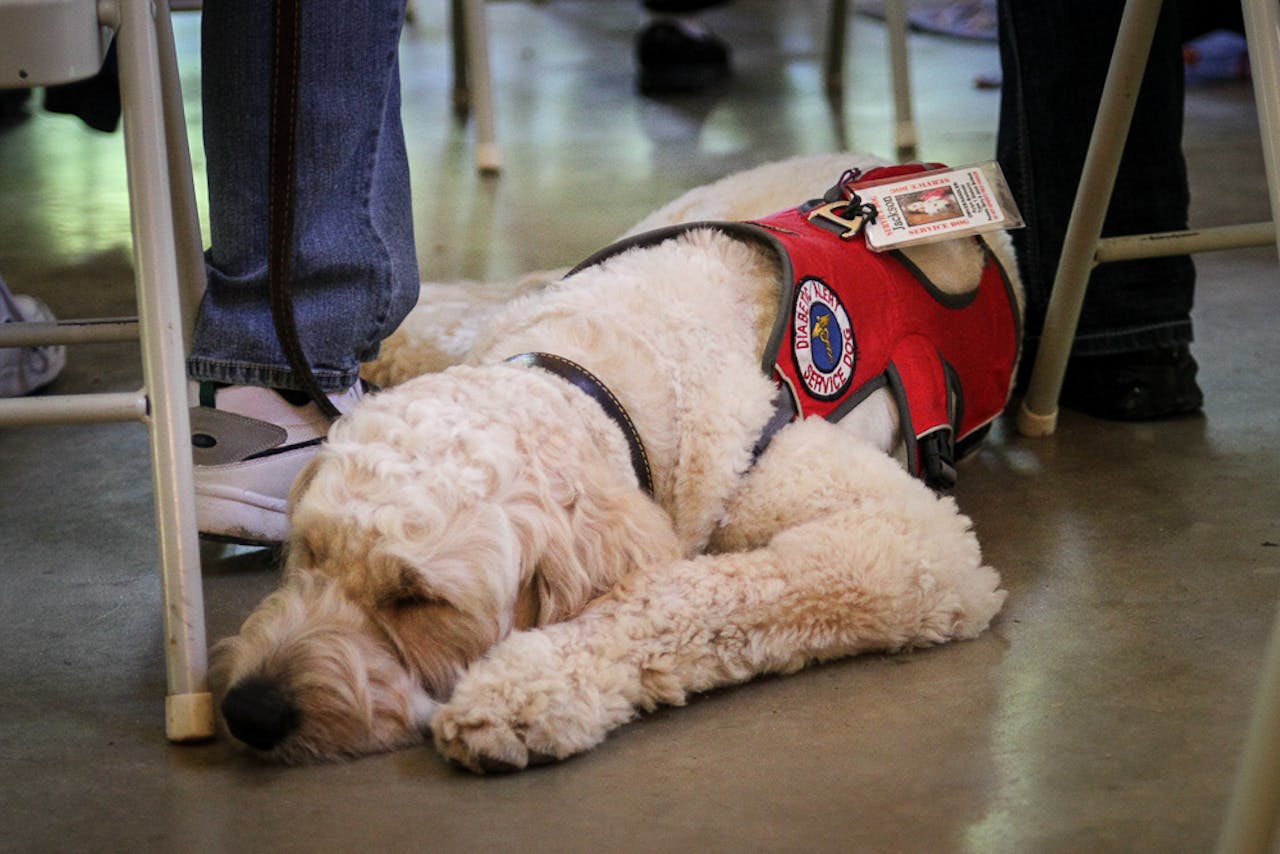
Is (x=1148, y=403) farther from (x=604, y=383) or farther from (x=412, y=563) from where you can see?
(x=412, y=563)

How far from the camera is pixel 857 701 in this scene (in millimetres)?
1654

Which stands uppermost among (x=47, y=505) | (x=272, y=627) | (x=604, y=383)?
(x=604, y=383)

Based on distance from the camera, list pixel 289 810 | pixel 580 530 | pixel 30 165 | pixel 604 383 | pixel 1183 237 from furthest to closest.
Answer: pixel 30 165 → pixel 1183 237 → pixel 604 383 → pixel 580 530 → pixel 289 810

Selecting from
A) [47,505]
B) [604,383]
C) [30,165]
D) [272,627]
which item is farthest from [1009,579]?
[30,165]

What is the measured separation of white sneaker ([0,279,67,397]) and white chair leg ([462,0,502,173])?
6.17 feet

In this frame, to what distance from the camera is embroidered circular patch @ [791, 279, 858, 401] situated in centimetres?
188

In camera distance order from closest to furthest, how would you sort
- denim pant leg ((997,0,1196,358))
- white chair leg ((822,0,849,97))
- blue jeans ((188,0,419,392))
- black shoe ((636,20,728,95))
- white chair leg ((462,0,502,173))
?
blue jeans ((188,0,419,392)) < denim pant leg ((997,0,1196,358)) < white chair leg ((462,0,502,173)) < white chair leg ((822,0,849,97)) < black shoe ((636,20,728,95))

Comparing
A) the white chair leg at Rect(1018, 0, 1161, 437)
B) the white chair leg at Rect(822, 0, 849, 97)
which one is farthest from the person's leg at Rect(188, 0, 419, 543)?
the white chair leg at Rect(822, 0, 849, 97)

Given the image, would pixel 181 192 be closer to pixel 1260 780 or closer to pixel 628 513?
pixel 628 513

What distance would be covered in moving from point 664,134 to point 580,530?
3.40 m

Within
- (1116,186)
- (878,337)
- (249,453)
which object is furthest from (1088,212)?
(249,453)

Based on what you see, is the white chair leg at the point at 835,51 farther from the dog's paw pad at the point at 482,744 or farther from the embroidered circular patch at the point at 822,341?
the dog's paw pad at the point at 482,744

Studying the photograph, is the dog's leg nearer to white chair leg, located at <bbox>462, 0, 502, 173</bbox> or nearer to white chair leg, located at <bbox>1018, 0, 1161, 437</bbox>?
white chair leg, located at <bbox>1018, 0, 1161, 437</bbox>

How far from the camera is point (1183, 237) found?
89.1 inches
